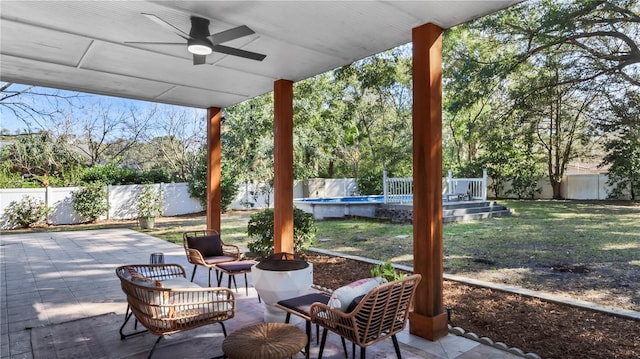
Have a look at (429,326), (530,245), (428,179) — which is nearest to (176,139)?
(530,245)

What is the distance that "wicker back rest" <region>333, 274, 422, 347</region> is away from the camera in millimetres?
2264

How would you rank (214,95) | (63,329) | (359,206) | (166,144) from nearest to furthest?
(63,329)
(214,95)
(359,206)
(166,144)

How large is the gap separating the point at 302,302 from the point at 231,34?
2.23 metres

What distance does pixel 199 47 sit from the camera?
305 centimetres

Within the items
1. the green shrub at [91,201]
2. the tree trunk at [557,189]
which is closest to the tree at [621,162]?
the tree trunk at [557,189]

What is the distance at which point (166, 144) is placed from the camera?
18.2 metres

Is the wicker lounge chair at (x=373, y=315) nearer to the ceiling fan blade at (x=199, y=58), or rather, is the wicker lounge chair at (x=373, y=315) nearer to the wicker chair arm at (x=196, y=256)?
the wicker chair arm at (x=196, y=256)

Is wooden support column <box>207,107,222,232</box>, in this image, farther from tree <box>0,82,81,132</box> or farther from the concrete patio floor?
tree <box>0,82,81,132</box>

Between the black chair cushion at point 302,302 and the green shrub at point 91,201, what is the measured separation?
11.5 metres

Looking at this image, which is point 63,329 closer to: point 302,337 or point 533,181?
point 302,337

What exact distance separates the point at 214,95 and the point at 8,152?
39.4 ft

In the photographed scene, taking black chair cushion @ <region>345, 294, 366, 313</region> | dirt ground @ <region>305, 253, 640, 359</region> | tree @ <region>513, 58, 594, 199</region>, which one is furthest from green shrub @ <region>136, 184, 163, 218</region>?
tree @ <region>513, 58, 594, 199</region>

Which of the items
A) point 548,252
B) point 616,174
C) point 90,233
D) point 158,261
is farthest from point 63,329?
point 616,174

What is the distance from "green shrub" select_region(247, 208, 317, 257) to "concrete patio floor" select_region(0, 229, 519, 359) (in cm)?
67
